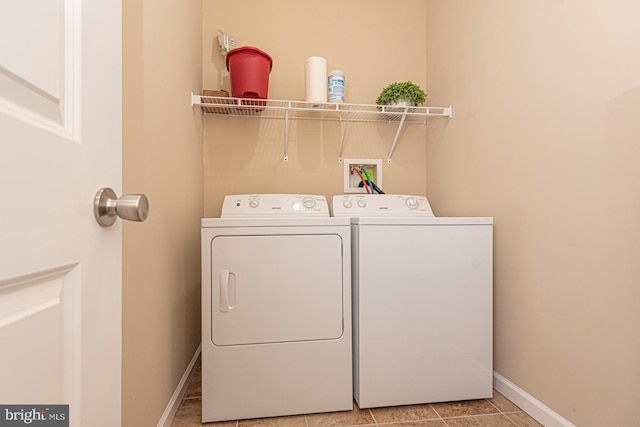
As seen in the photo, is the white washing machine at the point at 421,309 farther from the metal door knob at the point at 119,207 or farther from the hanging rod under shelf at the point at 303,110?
the metal door knob at the point at 119,207

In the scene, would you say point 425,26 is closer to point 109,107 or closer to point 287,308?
point 287,308

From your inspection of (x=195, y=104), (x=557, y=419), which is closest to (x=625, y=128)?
(x=557, y=419)

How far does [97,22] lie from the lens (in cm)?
50

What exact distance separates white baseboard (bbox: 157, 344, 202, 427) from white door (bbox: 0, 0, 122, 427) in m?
0.92

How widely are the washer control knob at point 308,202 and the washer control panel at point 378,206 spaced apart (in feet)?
0.45

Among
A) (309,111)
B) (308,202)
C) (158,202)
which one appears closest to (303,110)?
(309,111)

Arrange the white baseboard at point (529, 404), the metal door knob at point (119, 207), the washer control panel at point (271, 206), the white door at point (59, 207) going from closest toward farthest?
the white door at point (59, 207) < the metal door knob at point (119, 207) < the white baseboard at point (529, 404) < the washer control panel at point (271, 206)

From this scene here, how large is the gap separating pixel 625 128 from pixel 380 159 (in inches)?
55.1

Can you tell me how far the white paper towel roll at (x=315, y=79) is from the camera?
1.97 m

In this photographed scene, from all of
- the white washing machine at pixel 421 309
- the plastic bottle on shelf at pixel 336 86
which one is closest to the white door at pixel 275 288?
the white washing machine at pixel 421 309

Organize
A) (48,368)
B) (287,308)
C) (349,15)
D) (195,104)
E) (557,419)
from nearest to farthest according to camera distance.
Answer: (48,368), (557,419), (287,308), (195,104), (349,15)

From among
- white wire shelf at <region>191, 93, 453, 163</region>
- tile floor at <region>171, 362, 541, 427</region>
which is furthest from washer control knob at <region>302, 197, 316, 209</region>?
tile floor at <region>171, 362, 541, 427</region>

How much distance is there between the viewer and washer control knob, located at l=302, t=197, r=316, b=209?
75.7 inches

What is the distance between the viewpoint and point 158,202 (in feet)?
4.11
